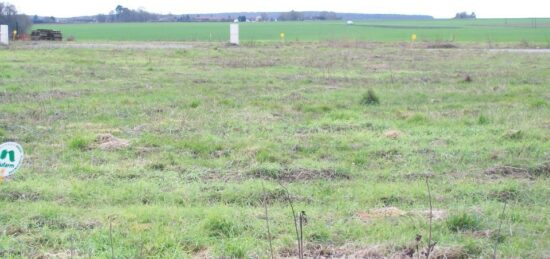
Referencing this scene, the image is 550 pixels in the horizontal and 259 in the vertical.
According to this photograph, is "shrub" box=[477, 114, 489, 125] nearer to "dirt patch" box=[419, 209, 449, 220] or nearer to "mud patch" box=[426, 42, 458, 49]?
"dirt patch" box=[419, 209, 449, 220]

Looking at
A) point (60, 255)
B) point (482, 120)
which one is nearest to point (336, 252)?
point (60, 255)

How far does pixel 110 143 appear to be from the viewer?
9109 mm

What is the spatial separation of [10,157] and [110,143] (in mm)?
Answer: 3540

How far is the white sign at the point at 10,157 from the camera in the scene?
217 inches

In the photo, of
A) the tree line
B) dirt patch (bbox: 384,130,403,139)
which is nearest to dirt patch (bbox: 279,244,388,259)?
dirt patch (bbox: 384,130,403,139)

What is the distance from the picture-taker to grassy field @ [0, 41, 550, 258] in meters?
5.42

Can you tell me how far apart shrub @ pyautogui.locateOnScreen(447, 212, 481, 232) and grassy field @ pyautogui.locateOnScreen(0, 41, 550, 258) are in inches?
0.8

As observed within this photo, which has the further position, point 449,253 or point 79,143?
point 79,143

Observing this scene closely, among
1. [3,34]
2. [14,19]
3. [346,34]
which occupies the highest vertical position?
[14,19]

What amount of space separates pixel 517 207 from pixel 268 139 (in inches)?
163

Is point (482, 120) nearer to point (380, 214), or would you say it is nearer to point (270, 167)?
point (270, 167)

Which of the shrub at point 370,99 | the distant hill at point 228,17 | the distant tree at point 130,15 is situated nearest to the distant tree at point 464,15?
the distant hill at point 228,17

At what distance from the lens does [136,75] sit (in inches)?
740

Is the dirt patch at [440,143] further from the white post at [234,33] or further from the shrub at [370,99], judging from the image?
the white post at [234,33]
